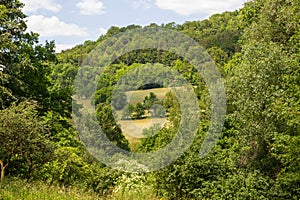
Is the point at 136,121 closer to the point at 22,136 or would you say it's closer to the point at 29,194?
the point at 22,136

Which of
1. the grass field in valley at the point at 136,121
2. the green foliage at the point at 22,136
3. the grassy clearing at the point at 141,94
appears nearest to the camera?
the green foliage at the point at 22,136

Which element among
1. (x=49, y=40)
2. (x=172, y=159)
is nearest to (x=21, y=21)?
(x=49, y=40)

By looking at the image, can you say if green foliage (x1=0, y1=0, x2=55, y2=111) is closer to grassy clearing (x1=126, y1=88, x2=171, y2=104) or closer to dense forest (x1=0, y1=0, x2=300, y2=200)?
dense forest (x1=0, y1=0, x2=300, y2=200)

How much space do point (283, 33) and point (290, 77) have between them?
4339mm

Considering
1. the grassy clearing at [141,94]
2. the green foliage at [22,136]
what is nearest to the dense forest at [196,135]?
the green foliage at [22,136]

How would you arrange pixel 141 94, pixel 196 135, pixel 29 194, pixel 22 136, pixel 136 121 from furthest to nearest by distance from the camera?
pixel 141 94
pixel 136 121
pixel 196 135
pixel 22 136
pixel 29 194

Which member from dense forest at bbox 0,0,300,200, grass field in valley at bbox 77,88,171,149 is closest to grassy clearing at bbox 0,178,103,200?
dense forest at bbox 0,0,300,200

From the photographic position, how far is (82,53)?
34281 mm

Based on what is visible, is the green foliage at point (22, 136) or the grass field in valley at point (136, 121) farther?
the grass field in valley at point (136, 121)

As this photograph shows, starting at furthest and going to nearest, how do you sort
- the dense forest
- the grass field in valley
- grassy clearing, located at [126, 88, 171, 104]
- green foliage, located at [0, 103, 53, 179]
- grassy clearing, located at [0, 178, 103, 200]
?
grassy clearing, located at [126, 88, 171, 104] → the grass field in valley → the dense forest → green foliage, located at [0, 103, 53, 179] → grassy clearing, located at [0, 178, 103, 200]

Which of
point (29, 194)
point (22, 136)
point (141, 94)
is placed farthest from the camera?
point (141, 94)

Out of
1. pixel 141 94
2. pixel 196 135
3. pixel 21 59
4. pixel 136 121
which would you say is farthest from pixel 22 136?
pixel 141 94

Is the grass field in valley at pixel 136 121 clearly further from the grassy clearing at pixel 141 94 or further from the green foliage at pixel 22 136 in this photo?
the green foliage at pixel 22 136

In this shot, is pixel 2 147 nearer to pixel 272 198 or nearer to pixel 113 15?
pixel 272 198
